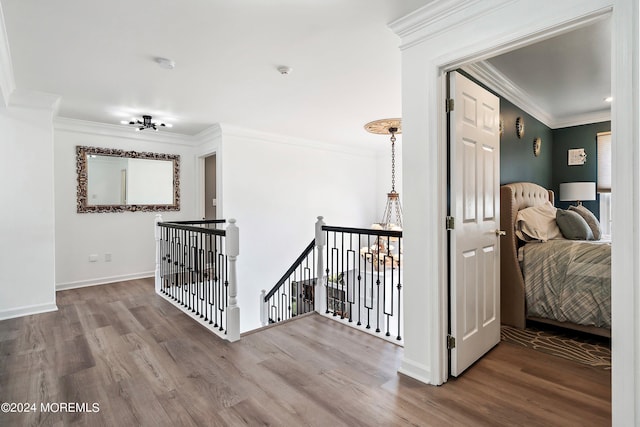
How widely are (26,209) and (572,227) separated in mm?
5686

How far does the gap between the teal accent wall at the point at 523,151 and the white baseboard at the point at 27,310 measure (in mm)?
5052

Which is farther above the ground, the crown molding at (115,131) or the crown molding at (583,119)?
the crown molding at (583,119)

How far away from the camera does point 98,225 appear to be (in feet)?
16.0

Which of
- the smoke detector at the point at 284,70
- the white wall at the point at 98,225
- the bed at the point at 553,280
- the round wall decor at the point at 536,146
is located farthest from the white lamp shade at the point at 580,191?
the white wall at the point at 98,225

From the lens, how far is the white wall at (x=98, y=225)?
180 inches

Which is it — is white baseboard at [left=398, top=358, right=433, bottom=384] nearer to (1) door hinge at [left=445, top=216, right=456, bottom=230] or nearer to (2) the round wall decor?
(1) door hinge at [left=445, top=216, right=456, bottom=230]

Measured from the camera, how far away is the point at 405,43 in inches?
86.8

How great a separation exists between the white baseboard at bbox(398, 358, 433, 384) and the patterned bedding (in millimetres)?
1507

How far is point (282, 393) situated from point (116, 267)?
4210 mm

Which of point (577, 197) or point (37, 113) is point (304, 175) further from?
point (577, 197)

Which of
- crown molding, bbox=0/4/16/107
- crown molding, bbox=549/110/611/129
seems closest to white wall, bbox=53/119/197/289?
crown molding, bbox=0/4/16/107

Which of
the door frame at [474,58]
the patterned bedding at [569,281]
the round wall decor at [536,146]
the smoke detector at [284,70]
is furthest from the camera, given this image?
the round wall decor at [536,146]

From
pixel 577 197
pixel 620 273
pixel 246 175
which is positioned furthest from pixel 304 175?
pixel 620 273

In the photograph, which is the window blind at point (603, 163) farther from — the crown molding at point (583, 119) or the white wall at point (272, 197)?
the white wall at point (272, 197)
